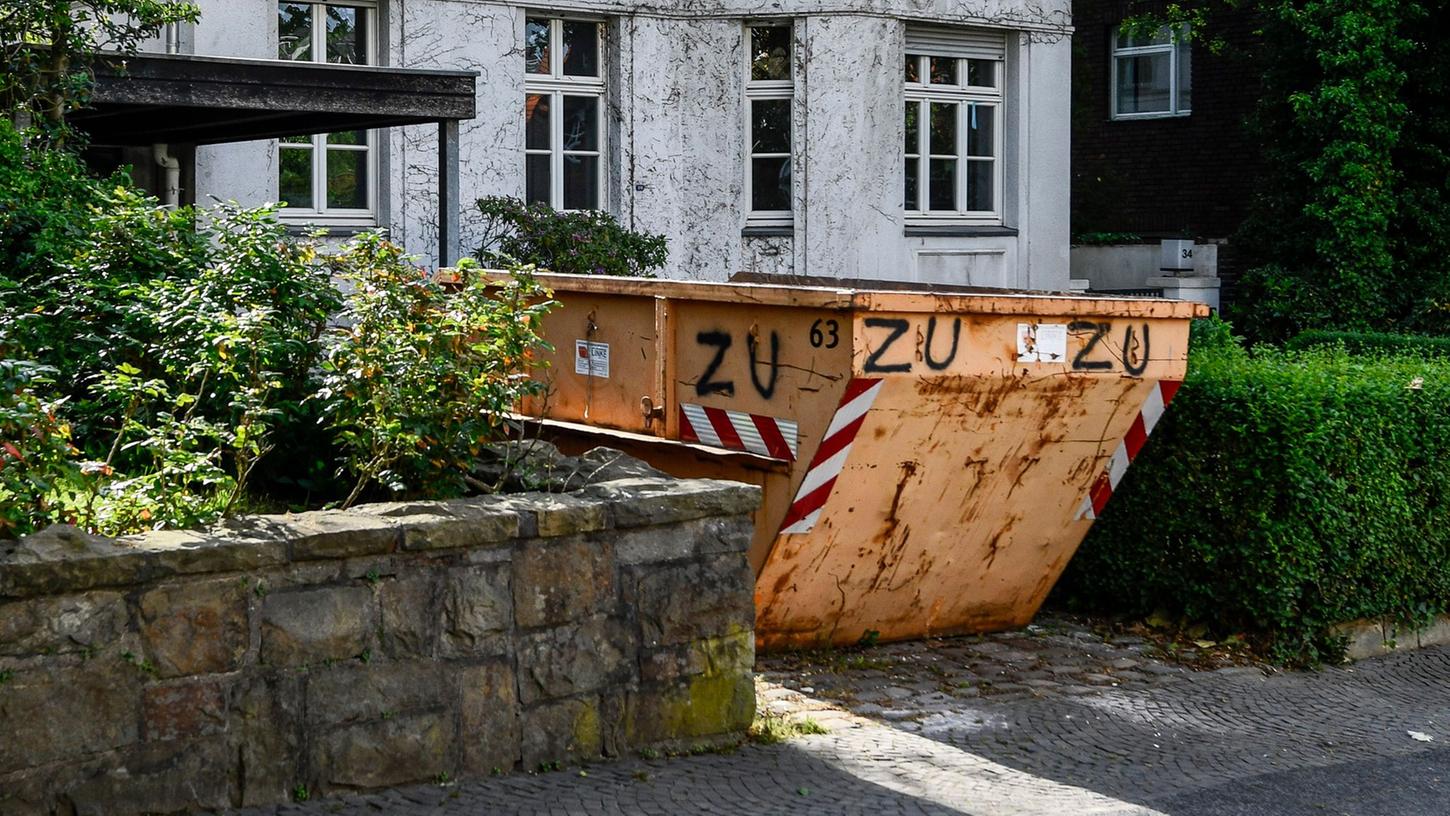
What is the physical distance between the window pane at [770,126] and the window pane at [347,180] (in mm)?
3954

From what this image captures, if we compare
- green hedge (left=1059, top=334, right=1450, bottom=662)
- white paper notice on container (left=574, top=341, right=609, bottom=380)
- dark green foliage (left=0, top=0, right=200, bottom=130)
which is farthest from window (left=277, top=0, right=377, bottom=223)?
green hedge (left=1059, top=334, right=1450, bottom=662)

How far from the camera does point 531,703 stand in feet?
18.6

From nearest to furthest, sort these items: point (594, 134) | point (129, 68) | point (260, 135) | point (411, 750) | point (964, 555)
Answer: point (411, 750) < point (964, 555) < point (129, 68) < point (260, 135) < point (594, 134)

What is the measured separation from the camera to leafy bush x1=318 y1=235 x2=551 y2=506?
5.82m

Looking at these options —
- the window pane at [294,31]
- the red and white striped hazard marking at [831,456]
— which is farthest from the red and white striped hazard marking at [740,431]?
the window pane at [294,31]

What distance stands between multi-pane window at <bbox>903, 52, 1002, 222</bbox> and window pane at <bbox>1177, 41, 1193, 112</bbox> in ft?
22.4

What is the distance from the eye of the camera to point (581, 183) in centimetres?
1669

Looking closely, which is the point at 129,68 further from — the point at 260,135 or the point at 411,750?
the point at 411,750

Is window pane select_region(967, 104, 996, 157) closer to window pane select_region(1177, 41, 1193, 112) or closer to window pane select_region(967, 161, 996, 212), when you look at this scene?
window pane select_region(967, 161, 996, 212)

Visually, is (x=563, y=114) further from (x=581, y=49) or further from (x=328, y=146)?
(x=328, y=146)

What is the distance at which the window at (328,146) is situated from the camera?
15.0 metres

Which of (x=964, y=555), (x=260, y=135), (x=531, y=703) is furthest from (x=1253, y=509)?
(x=260, y=135)

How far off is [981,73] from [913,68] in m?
0.99

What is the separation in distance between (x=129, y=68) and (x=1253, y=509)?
7.32 metres
